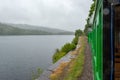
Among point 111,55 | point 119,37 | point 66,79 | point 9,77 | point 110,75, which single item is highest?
point 119,37

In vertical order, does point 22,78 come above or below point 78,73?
below

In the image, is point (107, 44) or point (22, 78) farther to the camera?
point (22, 78)

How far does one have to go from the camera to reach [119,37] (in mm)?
3623

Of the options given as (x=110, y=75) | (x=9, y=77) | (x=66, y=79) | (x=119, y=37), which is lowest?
(x=9, y=77)

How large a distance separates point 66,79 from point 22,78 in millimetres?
29619

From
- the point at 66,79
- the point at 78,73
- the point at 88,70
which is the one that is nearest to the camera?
the point at 66,79

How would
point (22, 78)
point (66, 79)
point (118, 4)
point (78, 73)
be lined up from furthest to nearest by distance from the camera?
point (22, 78), point (78, 73), point (66, 79), point (118, 4)

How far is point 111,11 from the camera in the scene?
11.5ft

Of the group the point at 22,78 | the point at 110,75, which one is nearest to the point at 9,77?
the point at 22,78

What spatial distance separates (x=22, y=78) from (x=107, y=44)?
40.8 meters

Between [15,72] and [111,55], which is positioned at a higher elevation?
[111,55]

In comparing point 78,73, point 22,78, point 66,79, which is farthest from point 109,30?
point 22,78

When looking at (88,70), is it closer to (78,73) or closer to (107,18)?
(78,73)

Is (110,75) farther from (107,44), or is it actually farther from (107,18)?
(107,18)
